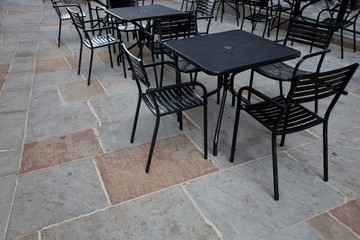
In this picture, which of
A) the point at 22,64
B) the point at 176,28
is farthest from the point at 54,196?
Answer: the point at 22,64

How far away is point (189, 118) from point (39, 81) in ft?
6.06

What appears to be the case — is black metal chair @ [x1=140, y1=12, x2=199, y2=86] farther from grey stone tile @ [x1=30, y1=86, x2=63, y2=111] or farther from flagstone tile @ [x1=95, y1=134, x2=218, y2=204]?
grey stone tile @ [x1=30, y1=86, x2=63, y2=111]

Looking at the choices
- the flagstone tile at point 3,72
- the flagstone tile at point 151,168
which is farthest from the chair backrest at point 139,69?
the flagstone tile at point 3,72

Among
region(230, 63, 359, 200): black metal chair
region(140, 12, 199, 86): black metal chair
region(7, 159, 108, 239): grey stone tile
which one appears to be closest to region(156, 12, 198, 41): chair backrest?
region(140, 12, 199, 86): black metal chair

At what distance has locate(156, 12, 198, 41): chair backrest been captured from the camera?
8.82 ft

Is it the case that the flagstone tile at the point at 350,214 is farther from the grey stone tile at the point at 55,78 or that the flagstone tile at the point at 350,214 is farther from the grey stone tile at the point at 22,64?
the grey stone tile at the point at 22,64

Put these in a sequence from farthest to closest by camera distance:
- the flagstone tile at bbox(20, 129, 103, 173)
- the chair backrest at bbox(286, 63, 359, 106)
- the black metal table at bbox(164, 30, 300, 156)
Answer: the flagstone tile at bbox(20, 129, 103, 173) → the black metal table at bbox(164, 30, 300, 156) → the chair backrest at bbox(286, 63, 359, 106)

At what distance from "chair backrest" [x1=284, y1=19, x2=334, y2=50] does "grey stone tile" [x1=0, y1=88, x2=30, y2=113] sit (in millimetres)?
2542

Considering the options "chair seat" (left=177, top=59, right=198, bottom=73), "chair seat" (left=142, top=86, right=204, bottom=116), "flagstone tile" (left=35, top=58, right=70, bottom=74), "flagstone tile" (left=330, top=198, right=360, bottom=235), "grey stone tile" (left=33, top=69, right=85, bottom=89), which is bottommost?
"flagstone tile" (left=330, top=198, right=360, bottom=235)

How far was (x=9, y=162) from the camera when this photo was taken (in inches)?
79.0

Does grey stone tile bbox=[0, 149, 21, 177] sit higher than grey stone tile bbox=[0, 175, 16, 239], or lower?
higher

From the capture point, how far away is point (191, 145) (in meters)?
2.18

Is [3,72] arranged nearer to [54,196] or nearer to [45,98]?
[45,98]

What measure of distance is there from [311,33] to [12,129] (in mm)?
2618
